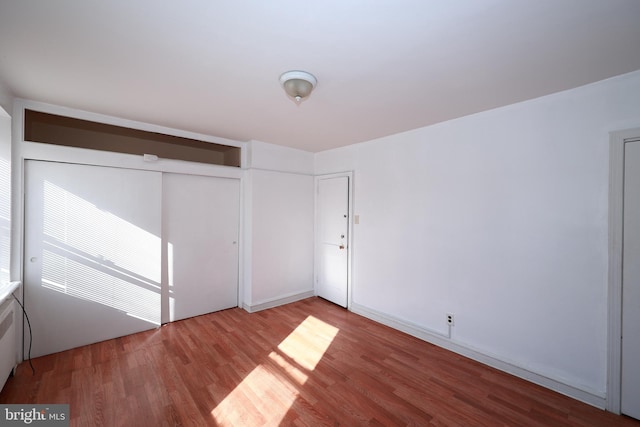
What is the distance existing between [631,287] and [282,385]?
8.97 ft

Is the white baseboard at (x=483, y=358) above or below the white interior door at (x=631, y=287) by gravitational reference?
below

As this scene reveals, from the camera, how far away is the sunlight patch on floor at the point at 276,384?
6.16 feet

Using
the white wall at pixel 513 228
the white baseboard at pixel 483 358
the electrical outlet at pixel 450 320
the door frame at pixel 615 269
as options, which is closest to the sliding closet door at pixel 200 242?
the white baseboard at pixel 483 358

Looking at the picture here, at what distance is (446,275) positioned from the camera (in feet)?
9.34

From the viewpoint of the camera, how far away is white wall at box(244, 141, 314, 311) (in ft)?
12.4

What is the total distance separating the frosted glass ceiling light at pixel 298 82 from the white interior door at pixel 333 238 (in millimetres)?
2054

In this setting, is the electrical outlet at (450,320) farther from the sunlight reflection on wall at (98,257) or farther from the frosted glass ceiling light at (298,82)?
the sunlight reflection on wall at (98,257)

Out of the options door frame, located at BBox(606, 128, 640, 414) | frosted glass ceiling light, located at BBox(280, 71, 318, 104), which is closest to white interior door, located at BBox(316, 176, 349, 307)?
frosted glass ceiling light, located at BBox(280, 71, 318, 104)

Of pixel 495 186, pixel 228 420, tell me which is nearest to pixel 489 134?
pixel 495 186

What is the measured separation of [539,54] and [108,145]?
13.7 ft

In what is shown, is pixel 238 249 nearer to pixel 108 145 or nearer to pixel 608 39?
pixel 108 145

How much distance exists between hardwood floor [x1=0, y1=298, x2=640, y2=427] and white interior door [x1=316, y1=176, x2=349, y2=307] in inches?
42.4

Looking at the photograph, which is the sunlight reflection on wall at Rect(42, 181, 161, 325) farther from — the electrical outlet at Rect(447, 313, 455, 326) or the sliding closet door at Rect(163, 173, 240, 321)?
the electrical outlet at Rect(447, 313, 455, 326)

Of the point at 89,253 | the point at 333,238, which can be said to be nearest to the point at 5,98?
the point at 89,253
